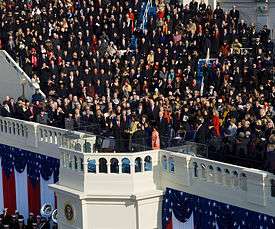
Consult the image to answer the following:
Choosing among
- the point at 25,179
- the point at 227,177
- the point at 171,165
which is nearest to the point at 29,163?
the point at 25,179

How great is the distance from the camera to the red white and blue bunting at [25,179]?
33.4 m

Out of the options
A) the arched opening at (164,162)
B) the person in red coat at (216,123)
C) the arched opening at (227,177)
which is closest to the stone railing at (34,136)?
the arched opening at (164,162)

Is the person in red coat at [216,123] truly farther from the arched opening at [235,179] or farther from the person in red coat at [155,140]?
the arched opening at [235,179]

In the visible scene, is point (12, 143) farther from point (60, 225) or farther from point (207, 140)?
point (207, 140)

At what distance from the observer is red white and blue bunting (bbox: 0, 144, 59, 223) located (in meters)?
33.4

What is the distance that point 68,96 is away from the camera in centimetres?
3447

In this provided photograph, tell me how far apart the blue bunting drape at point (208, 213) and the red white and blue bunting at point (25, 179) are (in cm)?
580

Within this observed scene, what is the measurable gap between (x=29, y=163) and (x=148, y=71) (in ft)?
17.4

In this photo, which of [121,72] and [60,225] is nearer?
[60,225]

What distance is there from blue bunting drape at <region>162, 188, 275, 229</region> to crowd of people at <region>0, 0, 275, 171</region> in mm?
1305

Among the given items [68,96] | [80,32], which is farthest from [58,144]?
[80,32]

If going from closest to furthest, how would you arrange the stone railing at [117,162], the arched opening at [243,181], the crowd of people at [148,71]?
the arched opening at [243,181] < the stone railing at [117,162] < the crowd of people at [148,71]

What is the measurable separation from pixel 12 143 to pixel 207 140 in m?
9.98

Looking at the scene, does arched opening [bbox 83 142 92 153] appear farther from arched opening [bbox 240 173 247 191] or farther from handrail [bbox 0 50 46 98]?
handrail [bbox 0 50 46 98]
